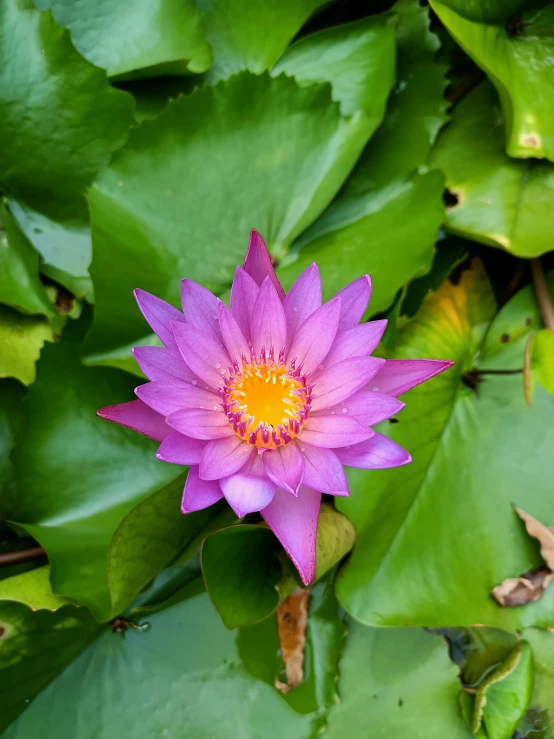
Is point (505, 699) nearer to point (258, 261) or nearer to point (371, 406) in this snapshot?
point (371, 406)

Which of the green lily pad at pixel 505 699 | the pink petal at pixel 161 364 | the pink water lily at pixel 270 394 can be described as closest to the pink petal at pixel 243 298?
the pink water lily at pixel 270 394

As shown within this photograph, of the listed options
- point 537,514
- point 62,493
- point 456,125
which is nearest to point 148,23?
point 456,125

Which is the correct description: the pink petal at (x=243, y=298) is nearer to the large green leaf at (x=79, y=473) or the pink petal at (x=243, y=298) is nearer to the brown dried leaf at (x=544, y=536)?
the large green leaf at (x=79, y=473)

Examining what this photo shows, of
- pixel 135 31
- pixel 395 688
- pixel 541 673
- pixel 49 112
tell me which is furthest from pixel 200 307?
pixel 541 673

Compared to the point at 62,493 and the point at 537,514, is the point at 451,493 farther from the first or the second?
the point at 62,493

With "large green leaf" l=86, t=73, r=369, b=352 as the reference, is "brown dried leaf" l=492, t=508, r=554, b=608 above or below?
below

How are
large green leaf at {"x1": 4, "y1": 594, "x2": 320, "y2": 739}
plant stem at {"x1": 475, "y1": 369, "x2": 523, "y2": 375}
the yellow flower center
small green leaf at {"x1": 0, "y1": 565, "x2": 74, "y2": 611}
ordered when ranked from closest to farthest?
the yellow flower center
small green leaf at {"x1": 0, "y1": 565, "x2": 74, "y2": 611}
large green leaf at {"x1": 4, "y1": 594, "x2": 320, "y2": 739}
plant stem at {"x1": 475, "y1": 369, "x2": 523, "y2": 375}

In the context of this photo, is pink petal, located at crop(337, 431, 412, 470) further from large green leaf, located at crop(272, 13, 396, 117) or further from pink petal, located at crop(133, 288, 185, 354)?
large green leaf, located at crop(272, 13, 396, 117)

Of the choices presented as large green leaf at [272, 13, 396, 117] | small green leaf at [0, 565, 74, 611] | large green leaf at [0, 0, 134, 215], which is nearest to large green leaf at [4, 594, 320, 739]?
small green leaf at [0, 565, 74, 611]
